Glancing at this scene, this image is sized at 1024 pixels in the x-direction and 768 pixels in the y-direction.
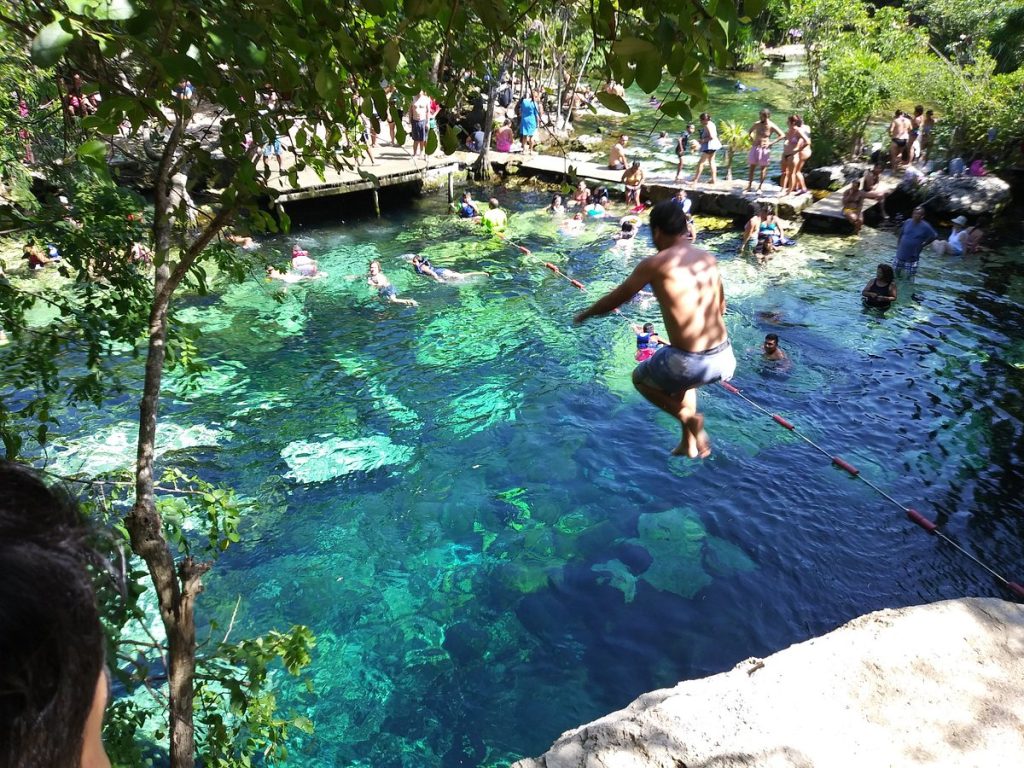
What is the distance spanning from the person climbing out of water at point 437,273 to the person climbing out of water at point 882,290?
26.9 ft

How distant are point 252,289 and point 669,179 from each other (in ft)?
40.7

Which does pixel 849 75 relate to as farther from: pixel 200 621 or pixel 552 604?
pixel 200 621

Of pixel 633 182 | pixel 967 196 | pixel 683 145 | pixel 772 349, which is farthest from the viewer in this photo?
pixel 683 145

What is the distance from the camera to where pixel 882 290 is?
1393 centimetres

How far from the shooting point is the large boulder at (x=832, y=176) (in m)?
20.2

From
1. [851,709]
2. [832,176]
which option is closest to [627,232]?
[832,176]

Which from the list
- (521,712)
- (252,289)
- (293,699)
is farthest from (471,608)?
(252,289)

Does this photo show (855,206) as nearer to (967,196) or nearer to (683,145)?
(967,196)

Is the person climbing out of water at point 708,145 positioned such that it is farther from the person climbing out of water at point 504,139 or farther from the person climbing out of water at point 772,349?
the person climbing out of water at point 772,349

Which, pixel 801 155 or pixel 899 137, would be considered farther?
pixel 899 137

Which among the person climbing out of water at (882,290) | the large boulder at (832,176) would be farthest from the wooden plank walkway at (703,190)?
the person climbing out of water at (882,290)

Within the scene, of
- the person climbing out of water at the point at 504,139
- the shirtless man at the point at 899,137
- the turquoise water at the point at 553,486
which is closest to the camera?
the turquoise water at the point at 553,486

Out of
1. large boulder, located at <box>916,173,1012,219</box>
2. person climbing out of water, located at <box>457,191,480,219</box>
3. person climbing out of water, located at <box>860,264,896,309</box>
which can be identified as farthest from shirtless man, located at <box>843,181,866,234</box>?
person climbing out of water, located at <box>457,191,480,219</box>

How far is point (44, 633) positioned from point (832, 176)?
2252cm
